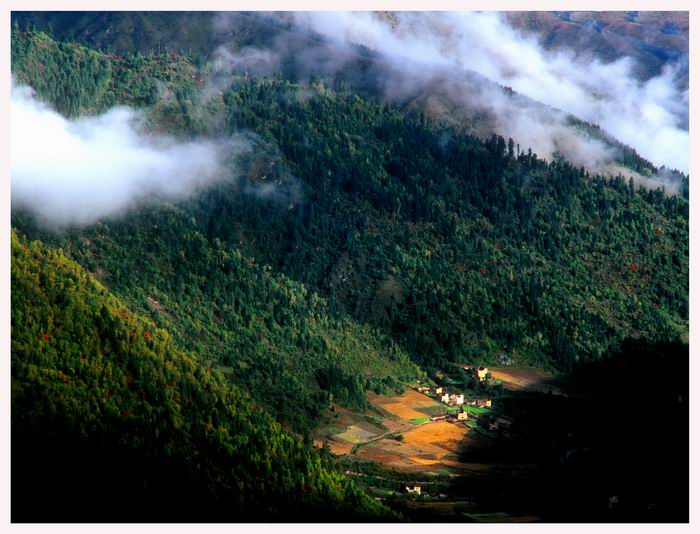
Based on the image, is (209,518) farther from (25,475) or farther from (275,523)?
(25,475)
